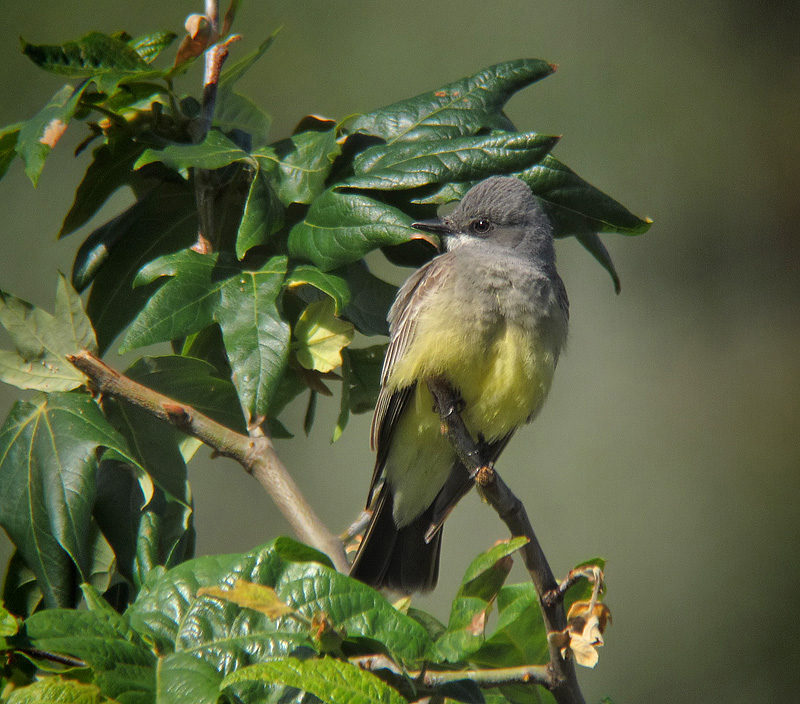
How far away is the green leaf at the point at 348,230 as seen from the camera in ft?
5.88

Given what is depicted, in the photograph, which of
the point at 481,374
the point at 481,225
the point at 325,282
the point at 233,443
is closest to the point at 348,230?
the point at 325,282

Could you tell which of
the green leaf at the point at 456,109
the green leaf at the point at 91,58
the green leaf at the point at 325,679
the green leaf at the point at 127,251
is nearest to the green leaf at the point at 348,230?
the green leaf at the point at 456,109

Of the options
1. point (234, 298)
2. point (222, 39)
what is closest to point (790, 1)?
point (222, 39)

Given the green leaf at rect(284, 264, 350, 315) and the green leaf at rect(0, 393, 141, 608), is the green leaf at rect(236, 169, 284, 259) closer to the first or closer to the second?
the green leaf at rect(284, 264, 350, 315)

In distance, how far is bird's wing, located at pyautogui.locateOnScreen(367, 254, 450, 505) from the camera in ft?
7.59

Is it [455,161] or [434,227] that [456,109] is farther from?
[434,227]

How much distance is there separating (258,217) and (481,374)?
2.71 ft

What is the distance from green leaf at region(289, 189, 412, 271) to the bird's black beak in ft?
0.47

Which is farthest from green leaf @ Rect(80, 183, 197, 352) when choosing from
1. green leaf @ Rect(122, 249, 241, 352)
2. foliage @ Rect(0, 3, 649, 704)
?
green leaf @ Rect(122, 249, 241, 352)

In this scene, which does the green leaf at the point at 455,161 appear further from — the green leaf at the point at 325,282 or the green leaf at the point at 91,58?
the green leaf at the point at 91,58

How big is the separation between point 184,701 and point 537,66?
151 centimetres

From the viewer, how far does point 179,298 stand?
1.78 metres

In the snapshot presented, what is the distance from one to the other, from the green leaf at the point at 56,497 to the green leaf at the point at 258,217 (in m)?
0.44

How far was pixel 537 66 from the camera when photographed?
2039 mm
